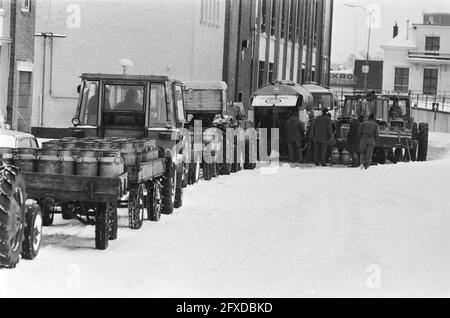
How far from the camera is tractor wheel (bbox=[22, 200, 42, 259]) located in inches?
421

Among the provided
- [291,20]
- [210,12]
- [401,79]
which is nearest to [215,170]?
[210,12]

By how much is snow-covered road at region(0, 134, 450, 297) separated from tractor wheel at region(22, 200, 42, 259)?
0.12m

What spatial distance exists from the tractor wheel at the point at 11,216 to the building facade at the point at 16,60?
1950cm

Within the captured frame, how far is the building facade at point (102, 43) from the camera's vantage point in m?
34.0

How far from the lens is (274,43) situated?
5012 centimetres

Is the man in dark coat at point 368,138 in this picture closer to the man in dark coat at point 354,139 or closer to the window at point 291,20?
the man in dark coat at point 354,139

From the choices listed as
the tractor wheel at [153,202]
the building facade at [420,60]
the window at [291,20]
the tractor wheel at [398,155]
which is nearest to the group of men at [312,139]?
the tractor wheel at [398,155]

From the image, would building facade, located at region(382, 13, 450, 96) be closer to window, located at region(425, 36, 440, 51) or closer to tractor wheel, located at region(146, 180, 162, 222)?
window, located at region(425, 36, 440, 51)

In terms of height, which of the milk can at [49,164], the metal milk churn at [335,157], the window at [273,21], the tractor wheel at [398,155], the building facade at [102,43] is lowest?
the metal milk churn at [335,157]

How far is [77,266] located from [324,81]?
182ft

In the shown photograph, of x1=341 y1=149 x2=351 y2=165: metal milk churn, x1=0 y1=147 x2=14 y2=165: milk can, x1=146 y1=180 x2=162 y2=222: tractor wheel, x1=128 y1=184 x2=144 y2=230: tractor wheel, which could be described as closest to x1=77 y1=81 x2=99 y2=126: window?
x1=146 y1=180 x2=162 y2=222: tractor wheel

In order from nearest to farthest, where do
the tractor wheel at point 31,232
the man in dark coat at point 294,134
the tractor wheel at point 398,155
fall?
the tractor wheel at point 31,232 < the man in dark coat at point 294,134 < the tractor wheel at point 398,155

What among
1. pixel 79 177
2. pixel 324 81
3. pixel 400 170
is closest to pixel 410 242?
pixel 79 177

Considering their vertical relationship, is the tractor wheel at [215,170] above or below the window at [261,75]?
below
